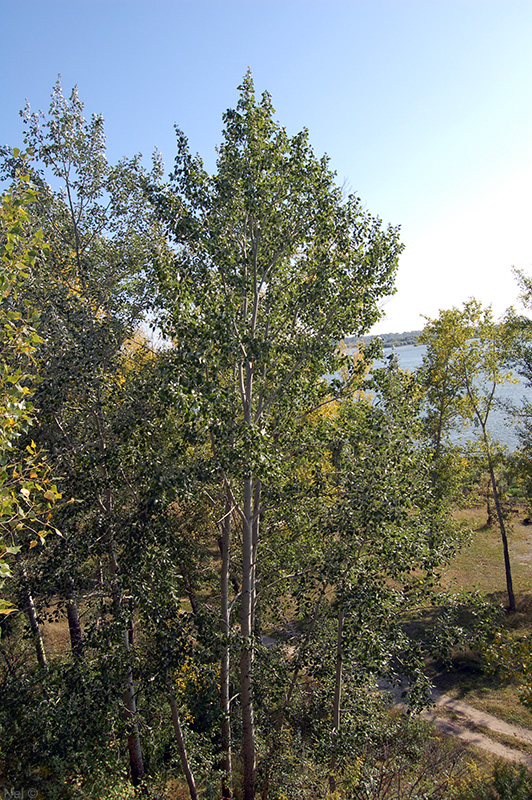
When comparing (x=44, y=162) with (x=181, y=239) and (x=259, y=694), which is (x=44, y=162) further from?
(x=259, y=694)

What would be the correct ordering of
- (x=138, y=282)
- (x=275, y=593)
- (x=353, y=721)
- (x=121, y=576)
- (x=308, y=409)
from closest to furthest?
1. (x=121, y=576)
2. (x=353, y=721)
3. (x=138, y=282)
4. (x=308, y=409)
5. (x=275, y=593)

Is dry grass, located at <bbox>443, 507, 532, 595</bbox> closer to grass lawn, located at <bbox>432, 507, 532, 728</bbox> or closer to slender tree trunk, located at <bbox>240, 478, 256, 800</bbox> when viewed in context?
grass lawn, located at <bbox>432, 507, 532, 728</bbox>

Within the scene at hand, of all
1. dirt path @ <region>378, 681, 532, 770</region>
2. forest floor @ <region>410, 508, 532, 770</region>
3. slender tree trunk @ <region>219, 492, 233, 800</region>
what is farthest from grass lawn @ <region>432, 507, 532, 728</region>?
slender tree trunk @ <region>219, 492, 233, 800</region>

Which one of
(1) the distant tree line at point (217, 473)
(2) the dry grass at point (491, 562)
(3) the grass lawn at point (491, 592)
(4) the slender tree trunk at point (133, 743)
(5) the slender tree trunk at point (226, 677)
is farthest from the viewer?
(2) the dry grass at point (491, 562)

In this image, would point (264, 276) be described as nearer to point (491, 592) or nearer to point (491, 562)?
point (491, 592)

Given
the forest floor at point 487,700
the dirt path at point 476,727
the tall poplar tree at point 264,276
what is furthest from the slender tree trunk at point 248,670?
the dirt path at point 476,727

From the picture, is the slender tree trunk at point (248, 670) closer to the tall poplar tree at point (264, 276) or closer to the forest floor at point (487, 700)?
the tall poplar tree at point (264, 276)

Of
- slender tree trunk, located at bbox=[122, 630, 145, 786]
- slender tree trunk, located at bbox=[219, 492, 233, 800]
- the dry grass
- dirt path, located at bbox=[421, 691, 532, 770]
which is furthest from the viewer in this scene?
the dry grass

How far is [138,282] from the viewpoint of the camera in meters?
8.19

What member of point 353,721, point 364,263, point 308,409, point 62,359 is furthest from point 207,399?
point 353,721

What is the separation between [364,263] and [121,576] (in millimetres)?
6035

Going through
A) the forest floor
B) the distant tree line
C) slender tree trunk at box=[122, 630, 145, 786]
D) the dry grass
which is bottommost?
the forest floor

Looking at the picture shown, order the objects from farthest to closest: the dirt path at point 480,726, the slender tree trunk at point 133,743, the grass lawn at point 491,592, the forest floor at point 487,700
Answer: the grass lawn at point 491,592 → the forest floor at point 487,700 → the dirt path at point 480,726 → the slender tree trunk at point 133,743

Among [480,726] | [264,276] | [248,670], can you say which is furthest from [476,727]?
[264,276]
